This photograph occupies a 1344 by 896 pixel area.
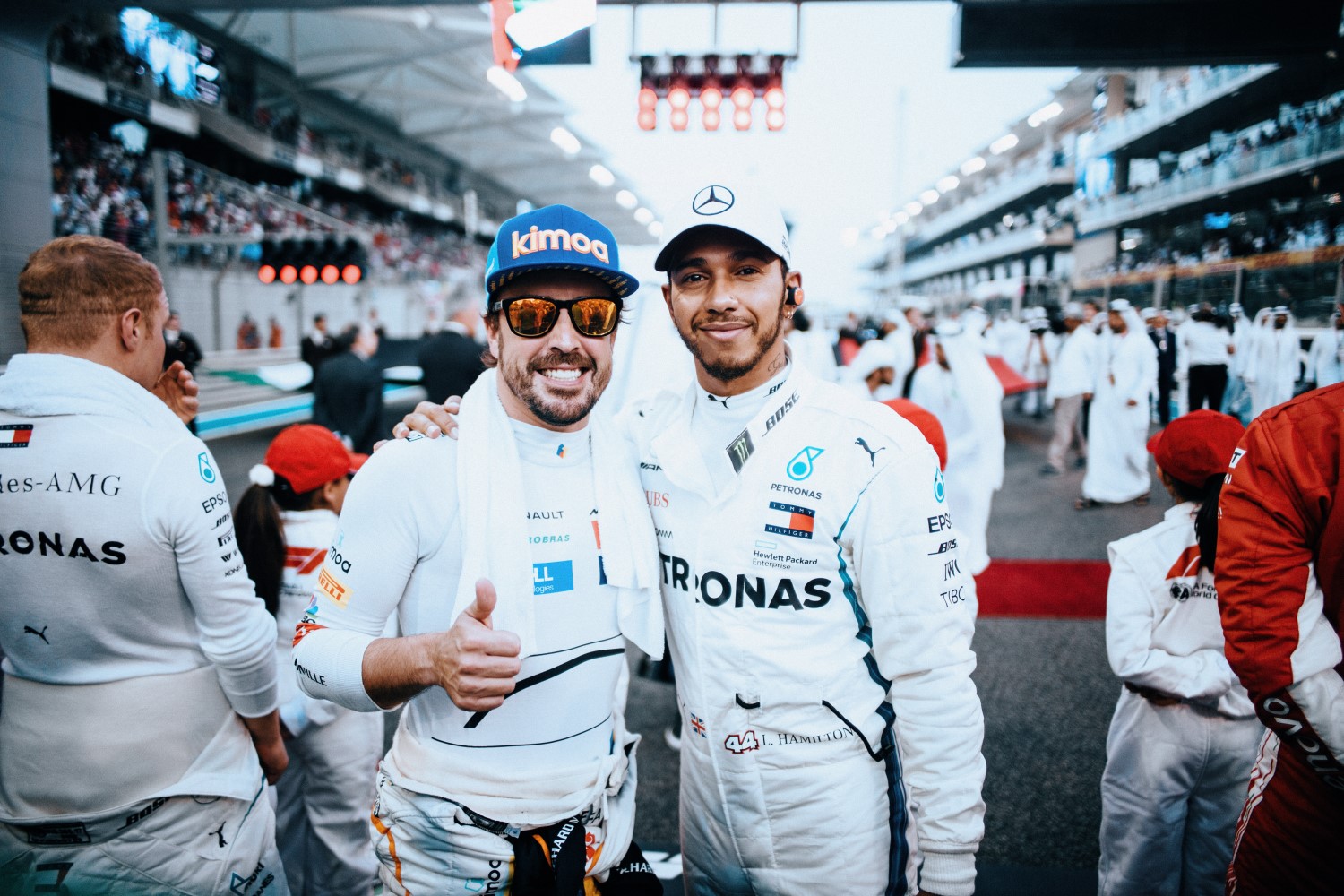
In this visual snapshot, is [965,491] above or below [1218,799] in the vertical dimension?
above

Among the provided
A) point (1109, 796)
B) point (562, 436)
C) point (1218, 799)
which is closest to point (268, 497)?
point (562, 436)

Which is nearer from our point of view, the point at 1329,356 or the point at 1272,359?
the point at 1329,356

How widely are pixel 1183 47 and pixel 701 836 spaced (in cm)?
689

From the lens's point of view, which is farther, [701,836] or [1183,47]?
[1183,47]

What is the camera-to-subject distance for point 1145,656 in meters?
2.22

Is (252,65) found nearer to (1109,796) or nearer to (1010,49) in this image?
(1010,49)

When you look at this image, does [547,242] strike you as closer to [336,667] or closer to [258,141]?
[336,667]

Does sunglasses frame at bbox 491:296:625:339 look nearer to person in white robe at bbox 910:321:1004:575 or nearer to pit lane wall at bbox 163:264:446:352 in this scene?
person in white robe at bbox 910:321:1004:575

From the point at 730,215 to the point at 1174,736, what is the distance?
209 centimetres

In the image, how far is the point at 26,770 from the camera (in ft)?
5.38

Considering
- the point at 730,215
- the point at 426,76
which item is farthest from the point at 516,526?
the point at 426,76

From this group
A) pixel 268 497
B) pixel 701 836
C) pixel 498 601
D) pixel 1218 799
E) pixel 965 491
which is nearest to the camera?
pixel 498 601

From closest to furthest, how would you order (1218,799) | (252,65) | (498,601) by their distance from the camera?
(498,601) → (1218,799) → (252,65)

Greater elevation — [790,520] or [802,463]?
[802,463]
